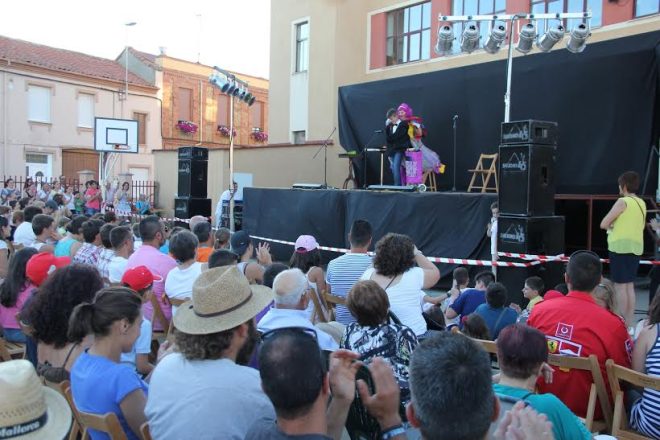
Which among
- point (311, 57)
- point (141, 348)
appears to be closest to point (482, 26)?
point (311, 57)

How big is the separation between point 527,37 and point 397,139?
9.25ft

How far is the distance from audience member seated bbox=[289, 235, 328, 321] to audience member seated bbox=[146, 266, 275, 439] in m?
2.32

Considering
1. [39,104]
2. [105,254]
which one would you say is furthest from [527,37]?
[39,104]

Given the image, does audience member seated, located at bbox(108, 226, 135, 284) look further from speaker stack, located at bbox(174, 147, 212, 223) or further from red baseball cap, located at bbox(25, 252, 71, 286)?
speaker stack, located at bbox(174, 147, 212, 223)

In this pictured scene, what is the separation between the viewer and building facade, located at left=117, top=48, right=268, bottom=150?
30625 mm

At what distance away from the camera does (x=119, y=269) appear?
5.07m

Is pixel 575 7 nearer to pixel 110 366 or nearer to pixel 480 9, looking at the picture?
pixel 480 9

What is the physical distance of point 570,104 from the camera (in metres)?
9.96

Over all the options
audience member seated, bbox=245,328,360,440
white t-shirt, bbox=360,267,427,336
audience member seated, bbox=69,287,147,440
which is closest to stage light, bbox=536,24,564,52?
white t-shirt, bbox=360,267,427,336

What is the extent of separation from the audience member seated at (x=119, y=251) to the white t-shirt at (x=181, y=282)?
67 cm

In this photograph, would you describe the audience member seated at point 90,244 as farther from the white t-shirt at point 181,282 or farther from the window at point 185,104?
the window at point 185,104

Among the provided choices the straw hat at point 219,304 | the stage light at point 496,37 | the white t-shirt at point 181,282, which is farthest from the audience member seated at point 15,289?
the stage light at point 496,37

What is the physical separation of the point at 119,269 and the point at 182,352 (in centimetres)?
302

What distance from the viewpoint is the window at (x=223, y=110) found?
3306 cm
